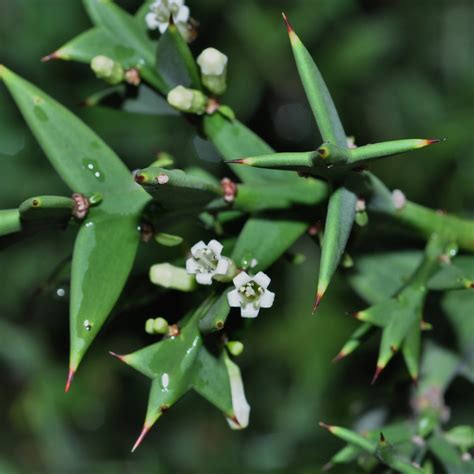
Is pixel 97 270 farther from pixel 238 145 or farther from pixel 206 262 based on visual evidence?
pixel 238 145

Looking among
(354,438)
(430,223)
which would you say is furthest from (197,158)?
(354,438)

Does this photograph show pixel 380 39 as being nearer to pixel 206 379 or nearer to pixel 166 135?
pixel 166 135

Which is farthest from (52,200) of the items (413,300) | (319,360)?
(319,360)

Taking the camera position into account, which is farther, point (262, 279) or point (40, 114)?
Answer: point (40, 114)

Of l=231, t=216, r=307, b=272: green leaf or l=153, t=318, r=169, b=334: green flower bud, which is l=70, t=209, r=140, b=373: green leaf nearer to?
l=153, t=318, r=169, b=334: green flower bud

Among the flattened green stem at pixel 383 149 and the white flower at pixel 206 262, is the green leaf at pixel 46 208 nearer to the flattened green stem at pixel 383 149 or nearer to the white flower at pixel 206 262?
the white flower at pixel 206 262
